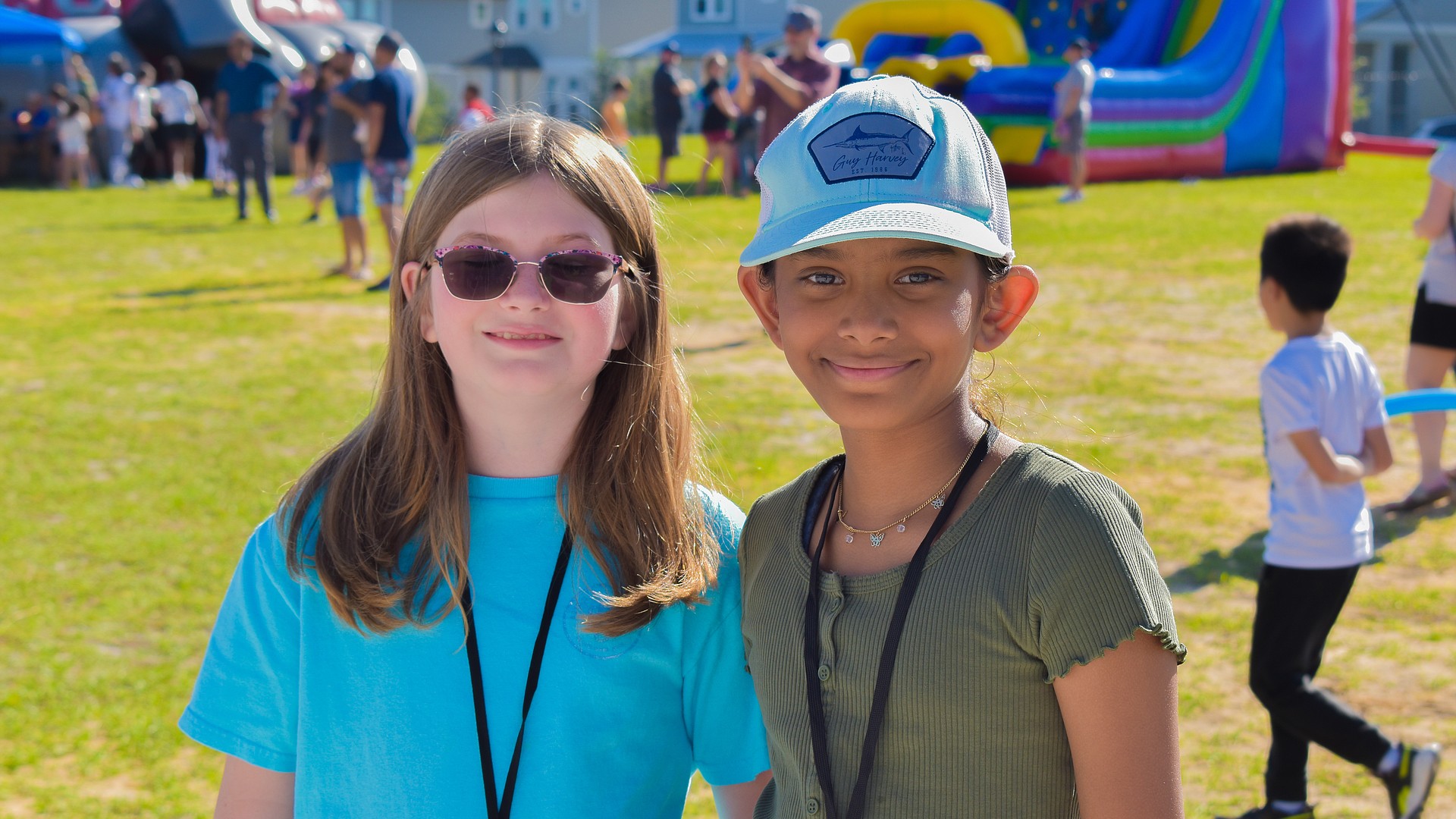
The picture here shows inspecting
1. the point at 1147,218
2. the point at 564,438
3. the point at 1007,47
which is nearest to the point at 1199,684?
the point at 564,438

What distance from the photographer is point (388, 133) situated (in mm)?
10773

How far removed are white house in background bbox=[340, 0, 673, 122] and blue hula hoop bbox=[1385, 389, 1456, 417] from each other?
4657 cm

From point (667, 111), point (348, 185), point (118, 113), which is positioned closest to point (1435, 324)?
point (348, 185)

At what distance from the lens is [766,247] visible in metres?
1.48

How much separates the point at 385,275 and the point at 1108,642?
11.2 meters

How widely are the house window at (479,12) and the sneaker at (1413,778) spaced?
51270mm

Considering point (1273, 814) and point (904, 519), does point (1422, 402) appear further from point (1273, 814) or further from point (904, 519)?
point (904, 519)

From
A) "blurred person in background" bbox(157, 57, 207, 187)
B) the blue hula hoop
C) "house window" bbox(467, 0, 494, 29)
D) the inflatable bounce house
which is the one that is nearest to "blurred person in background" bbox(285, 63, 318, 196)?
"blurred person in background" bbox(157, 57, 207, 187)

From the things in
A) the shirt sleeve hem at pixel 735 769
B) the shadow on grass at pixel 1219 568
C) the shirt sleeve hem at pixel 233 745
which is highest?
the shirt sleeve hem at pixel 233 745

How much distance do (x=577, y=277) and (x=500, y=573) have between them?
1.42 feet

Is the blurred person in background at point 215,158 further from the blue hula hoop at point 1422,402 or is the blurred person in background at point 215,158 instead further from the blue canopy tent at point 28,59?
the blue hula hoop at point 1422,402

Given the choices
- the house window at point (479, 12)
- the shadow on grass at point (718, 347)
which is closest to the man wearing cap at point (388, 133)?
the shadow on grass at point (718, 347)

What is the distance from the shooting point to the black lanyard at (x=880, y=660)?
1411 mm

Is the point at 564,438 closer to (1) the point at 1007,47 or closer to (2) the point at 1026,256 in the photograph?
(2) the point at 1026,256
